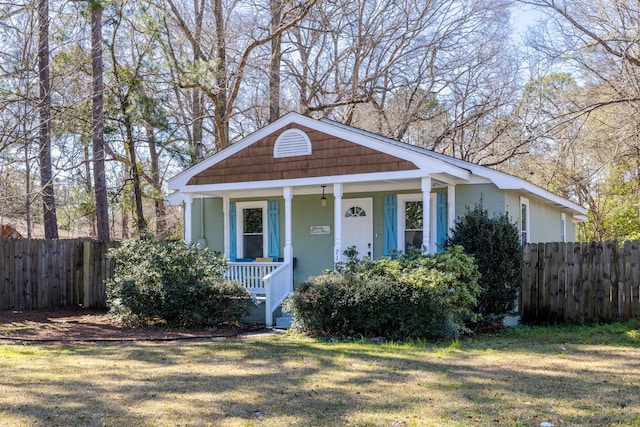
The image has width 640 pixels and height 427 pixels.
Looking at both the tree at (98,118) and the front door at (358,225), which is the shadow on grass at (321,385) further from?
the tree at (98,118)

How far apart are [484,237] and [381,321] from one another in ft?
9.12

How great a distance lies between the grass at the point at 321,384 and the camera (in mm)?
5273

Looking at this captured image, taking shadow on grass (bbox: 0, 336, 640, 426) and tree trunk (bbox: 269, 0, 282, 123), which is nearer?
shadow on grass (bbox: 0, 336, 640, 426)

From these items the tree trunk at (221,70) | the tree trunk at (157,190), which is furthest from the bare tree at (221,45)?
the tree trunk at (157,190)

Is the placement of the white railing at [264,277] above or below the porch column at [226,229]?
below

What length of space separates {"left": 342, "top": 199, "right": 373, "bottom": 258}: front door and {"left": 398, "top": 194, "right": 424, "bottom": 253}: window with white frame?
0.72 metres

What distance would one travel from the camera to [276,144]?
45.2 ft

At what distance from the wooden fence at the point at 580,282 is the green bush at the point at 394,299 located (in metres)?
2.25

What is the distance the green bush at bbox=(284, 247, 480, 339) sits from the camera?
10.1 metres

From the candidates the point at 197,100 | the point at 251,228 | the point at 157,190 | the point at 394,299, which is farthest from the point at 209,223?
the point at 197,100

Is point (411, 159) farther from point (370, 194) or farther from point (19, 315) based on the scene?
point (19, 315)

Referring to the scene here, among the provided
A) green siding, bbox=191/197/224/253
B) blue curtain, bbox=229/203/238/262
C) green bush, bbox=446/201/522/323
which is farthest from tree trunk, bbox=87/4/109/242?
green bush, bbox=446/201/522/323

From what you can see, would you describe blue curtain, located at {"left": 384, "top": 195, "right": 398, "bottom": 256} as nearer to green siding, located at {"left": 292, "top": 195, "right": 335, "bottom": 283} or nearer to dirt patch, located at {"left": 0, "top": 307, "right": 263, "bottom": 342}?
green siding, located at {"left": 292, "top": 195, "right": 335, "bottom": 283}

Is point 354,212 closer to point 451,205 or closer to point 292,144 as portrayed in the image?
point 292,144
